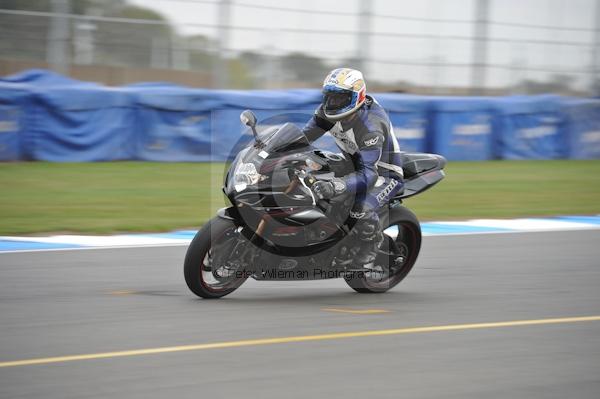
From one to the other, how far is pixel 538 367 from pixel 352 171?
246cm

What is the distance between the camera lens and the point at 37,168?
15516 millimetres

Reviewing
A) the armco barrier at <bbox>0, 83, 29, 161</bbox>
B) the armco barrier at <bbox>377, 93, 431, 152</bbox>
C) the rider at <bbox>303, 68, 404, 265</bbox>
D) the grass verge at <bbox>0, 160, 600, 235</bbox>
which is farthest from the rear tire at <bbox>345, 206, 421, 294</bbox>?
the armco barrier at <bbox>377, 93, 431, 152</bbox>

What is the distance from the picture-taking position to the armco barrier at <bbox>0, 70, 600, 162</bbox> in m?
16.0

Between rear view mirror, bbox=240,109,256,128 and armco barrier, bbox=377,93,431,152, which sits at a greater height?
rear view mirror, bbox=240,109,256,128

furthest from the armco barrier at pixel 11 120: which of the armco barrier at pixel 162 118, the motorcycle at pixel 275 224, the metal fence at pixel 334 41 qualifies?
the motorcycle at pixel 275 224

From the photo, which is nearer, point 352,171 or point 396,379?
point 396,379

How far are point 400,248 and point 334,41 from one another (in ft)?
41.8

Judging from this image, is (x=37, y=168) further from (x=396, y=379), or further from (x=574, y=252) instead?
(x=396, y=379)

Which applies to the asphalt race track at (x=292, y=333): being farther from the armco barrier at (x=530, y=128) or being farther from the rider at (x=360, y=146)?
the armco barrier at (x=530, y=128)

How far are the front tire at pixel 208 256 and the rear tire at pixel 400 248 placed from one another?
45.9 inches

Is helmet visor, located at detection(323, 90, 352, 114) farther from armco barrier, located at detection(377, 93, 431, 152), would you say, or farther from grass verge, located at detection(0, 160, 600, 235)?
armco barrier, located at detection(377, 93, 431, 152)

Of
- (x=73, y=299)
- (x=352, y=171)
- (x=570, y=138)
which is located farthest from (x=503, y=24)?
(x=73, y=299)

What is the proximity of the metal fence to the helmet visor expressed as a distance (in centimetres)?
1136

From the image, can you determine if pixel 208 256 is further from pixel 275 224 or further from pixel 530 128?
pixel 530 128
